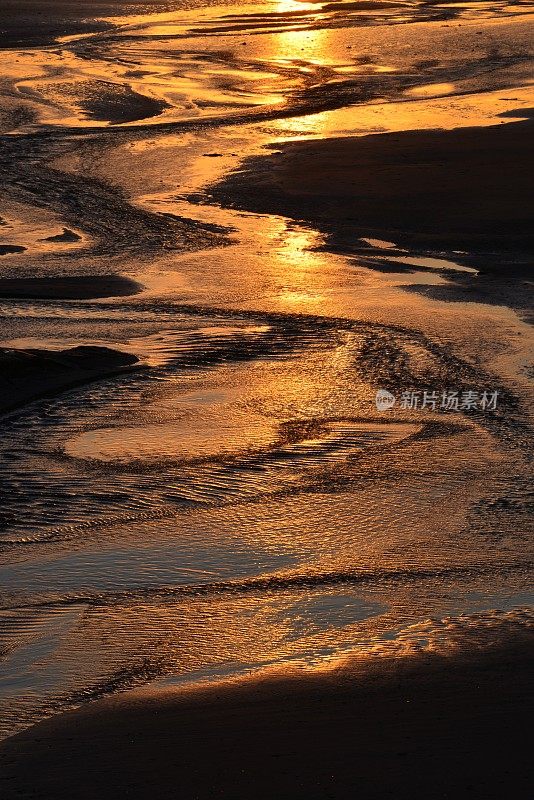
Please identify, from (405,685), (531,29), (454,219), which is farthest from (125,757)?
(531,29)

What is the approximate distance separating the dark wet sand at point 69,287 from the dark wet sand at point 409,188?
2.61 metres

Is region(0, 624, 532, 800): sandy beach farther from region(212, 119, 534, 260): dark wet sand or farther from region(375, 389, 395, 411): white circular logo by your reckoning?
region(212, 119, 534, 260): dark wet sand

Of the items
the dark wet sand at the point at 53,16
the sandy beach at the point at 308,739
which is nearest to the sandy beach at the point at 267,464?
A: the sandy beach at the point at 308,739

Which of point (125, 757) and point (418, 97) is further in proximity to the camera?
point (418, 97)

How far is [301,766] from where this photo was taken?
4.55m

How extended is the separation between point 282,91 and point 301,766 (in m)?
19.6

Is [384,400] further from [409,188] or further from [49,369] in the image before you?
[409,188]

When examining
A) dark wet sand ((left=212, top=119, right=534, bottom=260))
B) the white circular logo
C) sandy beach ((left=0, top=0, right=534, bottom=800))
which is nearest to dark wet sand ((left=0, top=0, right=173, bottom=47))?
sandy beach ((left=0, top=0, right=534, bottom=800))

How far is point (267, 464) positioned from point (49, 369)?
2.27 metres

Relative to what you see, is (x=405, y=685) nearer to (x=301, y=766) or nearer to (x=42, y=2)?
(x=301, y=766)

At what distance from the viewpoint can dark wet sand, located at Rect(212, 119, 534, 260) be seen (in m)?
13.6

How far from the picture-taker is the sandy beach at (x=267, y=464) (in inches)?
188

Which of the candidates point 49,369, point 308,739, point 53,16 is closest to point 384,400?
point 49,369

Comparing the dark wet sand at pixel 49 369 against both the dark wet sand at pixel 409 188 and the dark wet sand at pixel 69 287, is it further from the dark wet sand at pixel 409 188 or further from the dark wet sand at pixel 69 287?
the dark wet sand at pixel 409 188
